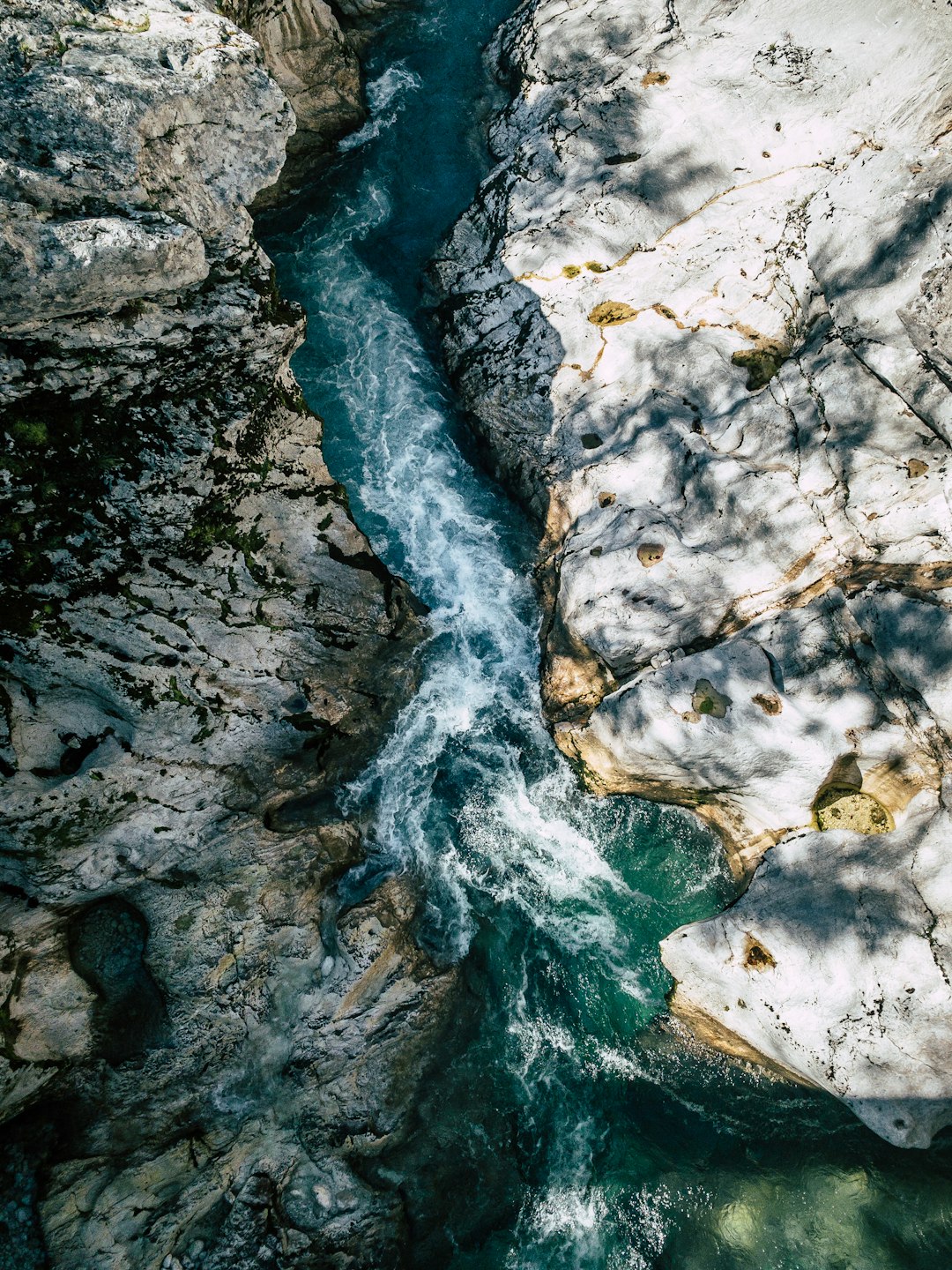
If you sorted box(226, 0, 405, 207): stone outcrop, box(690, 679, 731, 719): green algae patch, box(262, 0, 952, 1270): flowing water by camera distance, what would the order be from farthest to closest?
box(226, 0, 405, 207): stone outcrop, box(690, 679, 731, 719): green algae patch, box(262, 0, 952, 1270): flowing water

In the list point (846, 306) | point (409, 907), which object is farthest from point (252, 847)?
point (846, 306)

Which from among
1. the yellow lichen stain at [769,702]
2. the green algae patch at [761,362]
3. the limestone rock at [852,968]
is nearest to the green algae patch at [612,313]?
the green algae patch at [761,362]

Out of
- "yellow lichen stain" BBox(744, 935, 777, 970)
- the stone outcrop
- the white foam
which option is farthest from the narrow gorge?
the white foam

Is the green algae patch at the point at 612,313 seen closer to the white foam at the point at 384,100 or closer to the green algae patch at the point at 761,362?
the green algae patch at the point at 761,362

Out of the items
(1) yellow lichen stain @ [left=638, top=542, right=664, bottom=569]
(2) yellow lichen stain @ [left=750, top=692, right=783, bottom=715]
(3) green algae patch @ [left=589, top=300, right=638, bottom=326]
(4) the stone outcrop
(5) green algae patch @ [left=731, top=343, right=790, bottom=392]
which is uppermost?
(4) the stone outcrop

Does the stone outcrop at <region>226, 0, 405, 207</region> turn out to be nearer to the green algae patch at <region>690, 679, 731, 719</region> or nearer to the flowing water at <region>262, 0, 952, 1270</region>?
the flowing water at <region>262, 0, 952, 1270</region>

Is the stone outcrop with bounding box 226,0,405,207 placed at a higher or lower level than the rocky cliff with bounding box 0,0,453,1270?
higher

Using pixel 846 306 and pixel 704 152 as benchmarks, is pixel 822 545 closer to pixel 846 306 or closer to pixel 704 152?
pixel 846 306

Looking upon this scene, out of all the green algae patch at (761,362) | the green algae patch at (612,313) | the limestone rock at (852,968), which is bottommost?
the limestone rock at (852,968)
